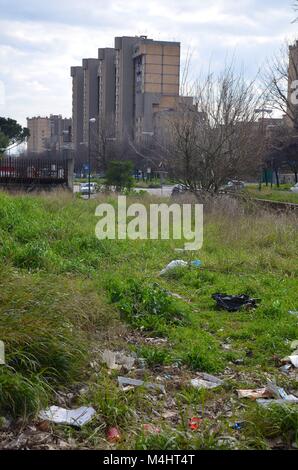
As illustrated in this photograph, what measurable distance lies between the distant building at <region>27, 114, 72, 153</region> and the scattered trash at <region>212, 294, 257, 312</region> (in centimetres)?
7372

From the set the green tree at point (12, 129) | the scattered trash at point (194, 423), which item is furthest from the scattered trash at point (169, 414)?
the green tree at point (12, 129)

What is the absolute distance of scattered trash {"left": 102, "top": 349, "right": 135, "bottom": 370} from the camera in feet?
15.2

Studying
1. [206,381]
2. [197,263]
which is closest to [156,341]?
[206,381]

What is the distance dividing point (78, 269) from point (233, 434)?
5.05 meters

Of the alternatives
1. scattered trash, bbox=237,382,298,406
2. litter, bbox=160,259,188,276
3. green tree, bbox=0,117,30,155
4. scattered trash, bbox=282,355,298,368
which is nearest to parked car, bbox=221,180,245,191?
litter, bbox=160,259,188,276

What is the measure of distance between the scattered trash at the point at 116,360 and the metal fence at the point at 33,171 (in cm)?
2088

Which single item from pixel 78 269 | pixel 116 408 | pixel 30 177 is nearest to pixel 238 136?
pixel 30 177

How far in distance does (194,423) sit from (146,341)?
1.85 metres

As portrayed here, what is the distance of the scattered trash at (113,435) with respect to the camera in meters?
3.37

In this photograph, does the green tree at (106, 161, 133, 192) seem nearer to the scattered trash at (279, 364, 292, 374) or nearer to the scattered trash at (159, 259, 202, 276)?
the scattered trash at (159, 259, 202, 276)

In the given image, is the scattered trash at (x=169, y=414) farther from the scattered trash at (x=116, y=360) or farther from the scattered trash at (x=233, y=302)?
the scattered trash at (x=233, y=302)

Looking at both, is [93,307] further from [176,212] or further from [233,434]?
[176,212]

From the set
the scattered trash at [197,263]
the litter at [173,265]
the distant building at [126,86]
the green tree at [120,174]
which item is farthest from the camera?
the distant building at [126,86]

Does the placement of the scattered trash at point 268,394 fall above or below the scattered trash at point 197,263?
above
